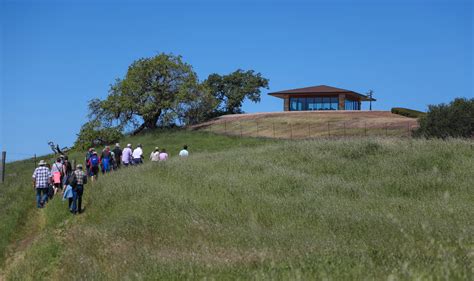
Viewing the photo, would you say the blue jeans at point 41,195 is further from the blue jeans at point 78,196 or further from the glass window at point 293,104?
the glass window at point 293,104

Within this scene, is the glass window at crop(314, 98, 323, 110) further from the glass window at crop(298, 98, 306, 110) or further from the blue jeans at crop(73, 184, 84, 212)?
the blue jeans at crop(73, 184, 84, 212)

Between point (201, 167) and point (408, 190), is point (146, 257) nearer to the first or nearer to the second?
point (408, 190)

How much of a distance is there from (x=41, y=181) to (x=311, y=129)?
3675cm

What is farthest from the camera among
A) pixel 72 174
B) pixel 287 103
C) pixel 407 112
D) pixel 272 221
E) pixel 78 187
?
pixel 287 103

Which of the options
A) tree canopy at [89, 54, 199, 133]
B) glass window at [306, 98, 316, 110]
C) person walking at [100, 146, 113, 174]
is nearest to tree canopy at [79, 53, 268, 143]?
tree canopy at [89, 54, 199, 133]

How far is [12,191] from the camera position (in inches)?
1037

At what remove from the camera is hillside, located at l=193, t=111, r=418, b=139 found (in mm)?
49688

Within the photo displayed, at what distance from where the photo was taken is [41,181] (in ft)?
66.6

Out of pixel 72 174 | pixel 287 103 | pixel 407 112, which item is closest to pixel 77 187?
pixel 72 174

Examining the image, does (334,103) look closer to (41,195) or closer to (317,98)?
(317,98)

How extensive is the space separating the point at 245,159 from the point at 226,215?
10.0 metres

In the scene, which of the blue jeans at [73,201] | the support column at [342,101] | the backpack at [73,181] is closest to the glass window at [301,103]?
the support column at [342,101]

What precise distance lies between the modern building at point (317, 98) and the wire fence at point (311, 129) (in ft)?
45.2

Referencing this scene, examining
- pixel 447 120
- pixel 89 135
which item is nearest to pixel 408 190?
pixel 447 120
